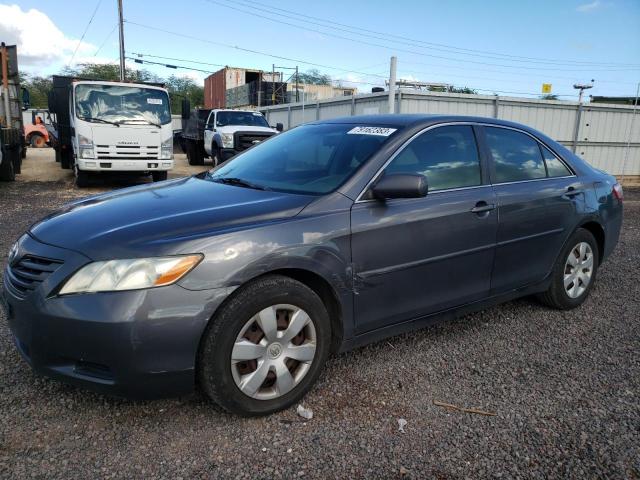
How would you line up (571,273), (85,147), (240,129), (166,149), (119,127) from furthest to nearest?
(240,129)
(166,149)
(119,127)
(85,147)
(571,273)

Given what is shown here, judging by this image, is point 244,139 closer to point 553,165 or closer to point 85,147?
point 85,147

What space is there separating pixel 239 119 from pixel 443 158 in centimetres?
1477

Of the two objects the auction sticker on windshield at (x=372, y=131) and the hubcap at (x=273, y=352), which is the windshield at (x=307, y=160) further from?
the hubcap at (x=273, y=352)

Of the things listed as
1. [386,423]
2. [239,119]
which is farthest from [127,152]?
[386,423]

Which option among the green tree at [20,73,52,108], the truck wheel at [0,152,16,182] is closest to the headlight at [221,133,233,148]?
the truck wheel at [0,152,16,182]

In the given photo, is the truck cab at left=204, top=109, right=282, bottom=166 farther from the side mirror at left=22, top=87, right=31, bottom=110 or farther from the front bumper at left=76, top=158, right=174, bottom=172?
the side mirror at left=22, top=87, right=31, bottom=110

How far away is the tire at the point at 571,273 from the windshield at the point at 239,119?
1392 cm

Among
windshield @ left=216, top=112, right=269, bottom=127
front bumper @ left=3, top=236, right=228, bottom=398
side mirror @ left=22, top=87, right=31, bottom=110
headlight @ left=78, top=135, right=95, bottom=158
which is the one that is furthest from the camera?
windshield @ left=216, top=112, right=269, bottom=127

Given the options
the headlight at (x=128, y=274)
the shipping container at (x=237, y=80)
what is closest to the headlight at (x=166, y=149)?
the headlight at (x=128, y=274)

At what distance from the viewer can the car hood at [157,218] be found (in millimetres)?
2332

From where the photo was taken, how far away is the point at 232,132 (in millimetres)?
15773

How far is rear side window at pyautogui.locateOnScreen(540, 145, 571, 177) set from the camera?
4.01m

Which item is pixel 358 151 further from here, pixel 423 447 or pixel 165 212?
pixel 423 447

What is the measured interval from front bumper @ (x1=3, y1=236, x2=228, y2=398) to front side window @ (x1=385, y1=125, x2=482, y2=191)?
58.0 inches
